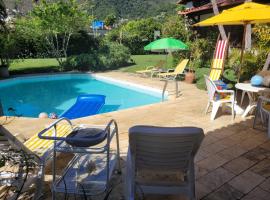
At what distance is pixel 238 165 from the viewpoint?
3.31 m

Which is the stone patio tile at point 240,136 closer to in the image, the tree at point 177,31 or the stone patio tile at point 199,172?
the stone patio tile at point 199,172

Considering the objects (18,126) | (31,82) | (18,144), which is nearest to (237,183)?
(18,144)

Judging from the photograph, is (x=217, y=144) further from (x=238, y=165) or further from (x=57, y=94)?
(x=57, y=94)

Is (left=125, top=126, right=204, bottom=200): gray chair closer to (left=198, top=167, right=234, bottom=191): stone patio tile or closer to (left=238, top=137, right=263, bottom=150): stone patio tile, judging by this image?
(left=198, top=167, right=234, bottom=191): stone patio tile

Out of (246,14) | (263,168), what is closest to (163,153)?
(263,168)

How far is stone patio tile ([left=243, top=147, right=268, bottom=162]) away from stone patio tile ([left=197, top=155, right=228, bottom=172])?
1.24 ft

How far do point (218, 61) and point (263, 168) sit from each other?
5.04 meters

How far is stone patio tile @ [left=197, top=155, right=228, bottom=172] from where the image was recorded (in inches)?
128

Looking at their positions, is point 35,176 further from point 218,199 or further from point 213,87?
point 213,87

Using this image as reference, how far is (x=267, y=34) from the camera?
798 cm

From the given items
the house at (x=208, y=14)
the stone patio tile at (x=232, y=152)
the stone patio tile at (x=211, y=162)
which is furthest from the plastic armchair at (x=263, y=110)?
the house at (x=208, y=14)

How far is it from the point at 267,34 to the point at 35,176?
802 centimetres

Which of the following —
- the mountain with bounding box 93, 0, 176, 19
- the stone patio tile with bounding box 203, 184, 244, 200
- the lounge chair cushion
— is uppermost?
the mountain with bounding box 93, 0, 176, 19

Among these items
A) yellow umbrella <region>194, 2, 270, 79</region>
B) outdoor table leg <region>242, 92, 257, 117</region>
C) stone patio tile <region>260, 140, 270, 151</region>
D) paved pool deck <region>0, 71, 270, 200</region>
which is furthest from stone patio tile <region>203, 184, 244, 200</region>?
yellow umbrella <region>194, 2, 270, 79</region>
